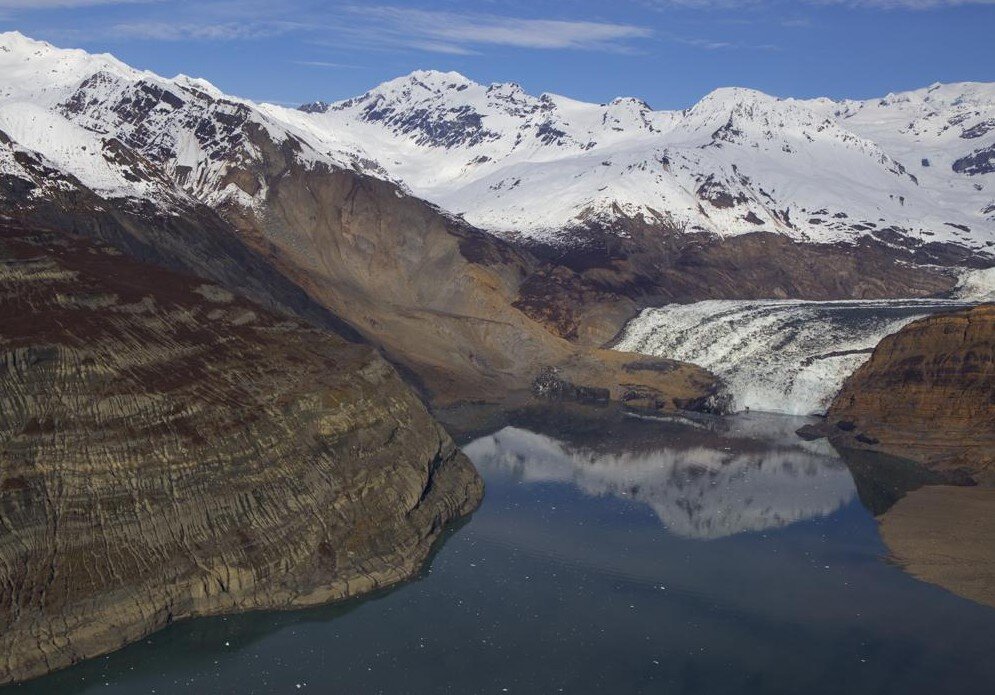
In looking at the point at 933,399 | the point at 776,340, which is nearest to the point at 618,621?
the point at 933,399

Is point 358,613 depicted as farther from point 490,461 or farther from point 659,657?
point 490,461

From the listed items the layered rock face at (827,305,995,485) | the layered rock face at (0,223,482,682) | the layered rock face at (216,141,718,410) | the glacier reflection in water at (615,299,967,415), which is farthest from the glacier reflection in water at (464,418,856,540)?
the layered rock face at (216,141,718,410)

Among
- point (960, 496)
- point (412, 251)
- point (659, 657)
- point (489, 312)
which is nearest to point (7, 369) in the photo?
point (659, 657)

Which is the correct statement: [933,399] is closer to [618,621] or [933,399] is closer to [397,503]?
[618,621]

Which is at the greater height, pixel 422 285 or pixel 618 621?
pixel 422 285

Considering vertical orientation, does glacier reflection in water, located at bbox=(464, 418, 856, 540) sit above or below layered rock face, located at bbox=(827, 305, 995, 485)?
below

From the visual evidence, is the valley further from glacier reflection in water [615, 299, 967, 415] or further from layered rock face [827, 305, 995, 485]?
glacier reflection in water [615, 299, 967, 415]
